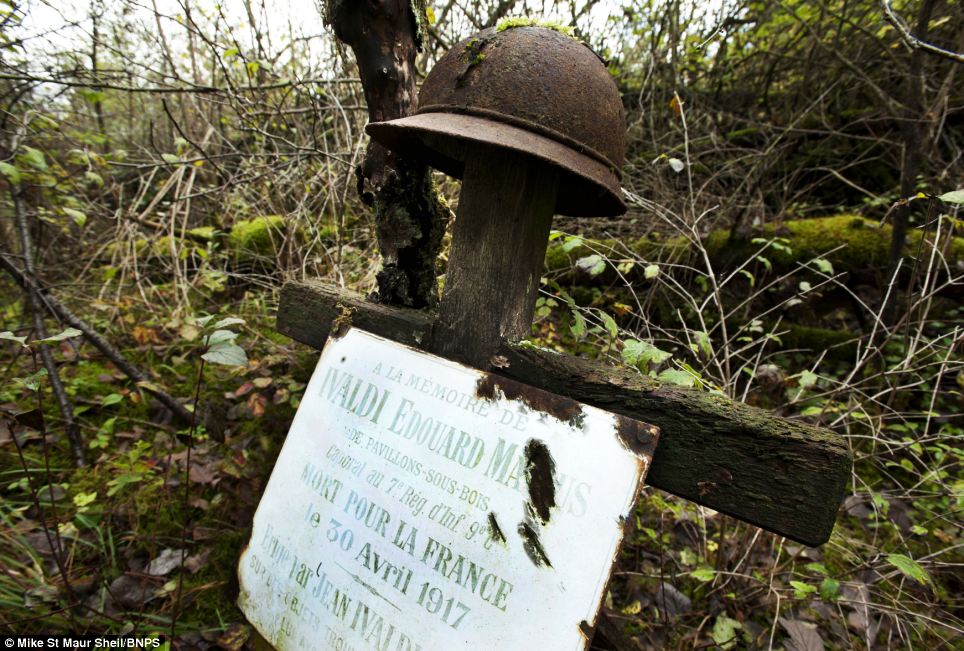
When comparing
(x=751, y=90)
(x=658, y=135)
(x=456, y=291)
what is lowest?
(x=456, y=291)

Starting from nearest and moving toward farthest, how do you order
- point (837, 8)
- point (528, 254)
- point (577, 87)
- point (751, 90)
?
point (577, 87), point (528, 254), point (837, 8), point (751, 90)

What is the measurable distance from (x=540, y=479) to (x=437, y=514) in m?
0.29

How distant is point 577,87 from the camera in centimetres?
119

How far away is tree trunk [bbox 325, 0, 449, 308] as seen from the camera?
160 centimetres

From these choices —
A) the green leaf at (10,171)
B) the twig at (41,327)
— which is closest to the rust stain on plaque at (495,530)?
the twig at (41,327)

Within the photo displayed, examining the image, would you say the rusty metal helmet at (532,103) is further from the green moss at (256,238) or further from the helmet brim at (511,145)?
the green moss at (256,238)

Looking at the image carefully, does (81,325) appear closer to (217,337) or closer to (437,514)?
(217,337)

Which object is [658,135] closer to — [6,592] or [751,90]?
[751,90]

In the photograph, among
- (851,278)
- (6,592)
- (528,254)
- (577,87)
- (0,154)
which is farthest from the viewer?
(851,278)

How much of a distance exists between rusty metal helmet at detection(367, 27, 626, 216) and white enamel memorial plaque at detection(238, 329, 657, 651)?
629 millimetres

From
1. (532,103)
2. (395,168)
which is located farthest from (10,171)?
(532,103)

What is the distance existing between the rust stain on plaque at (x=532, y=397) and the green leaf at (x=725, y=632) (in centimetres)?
123

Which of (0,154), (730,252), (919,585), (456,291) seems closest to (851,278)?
(730,252)

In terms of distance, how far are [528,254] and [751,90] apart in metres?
4.51
